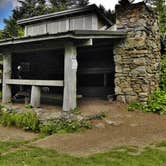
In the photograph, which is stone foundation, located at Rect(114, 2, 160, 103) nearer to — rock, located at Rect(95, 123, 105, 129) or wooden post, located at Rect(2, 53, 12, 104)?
rock, located at Rect(95, 123, 105, 129)

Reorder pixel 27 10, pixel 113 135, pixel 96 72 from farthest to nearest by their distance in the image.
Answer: pixel 27 10 → pixel 96 72 → pixel 113 135

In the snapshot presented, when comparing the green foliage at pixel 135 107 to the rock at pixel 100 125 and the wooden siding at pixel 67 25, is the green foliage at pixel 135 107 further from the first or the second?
the wooden siding at pixel 67 25

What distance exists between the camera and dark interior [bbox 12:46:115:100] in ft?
34.7

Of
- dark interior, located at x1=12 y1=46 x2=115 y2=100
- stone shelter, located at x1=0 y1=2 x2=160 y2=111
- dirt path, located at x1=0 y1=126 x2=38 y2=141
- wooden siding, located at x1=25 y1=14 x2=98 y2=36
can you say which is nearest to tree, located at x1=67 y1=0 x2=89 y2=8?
wooden siding, located at x1=25 y1=14 x2=98 y2=36

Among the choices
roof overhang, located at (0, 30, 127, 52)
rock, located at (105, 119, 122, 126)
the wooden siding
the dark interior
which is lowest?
rock, located at (105, 119, 122, 126)

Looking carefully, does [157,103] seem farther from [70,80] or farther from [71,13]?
[71,13]

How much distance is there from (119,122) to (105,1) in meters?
22.9

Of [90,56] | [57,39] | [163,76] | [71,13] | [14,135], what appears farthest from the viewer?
[71,13]

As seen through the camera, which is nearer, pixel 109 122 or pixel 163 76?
pixel 109 122

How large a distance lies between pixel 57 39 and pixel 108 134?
3.28 metres

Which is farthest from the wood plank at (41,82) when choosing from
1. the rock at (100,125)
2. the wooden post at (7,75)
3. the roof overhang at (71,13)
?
the roof overhang at (71,13)

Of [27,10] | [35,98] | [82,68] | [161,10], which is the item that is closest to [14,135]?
[35,98]

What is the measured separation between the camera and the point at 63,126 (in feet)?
20.5

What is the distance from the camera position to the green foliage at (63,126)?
611 centimetres
